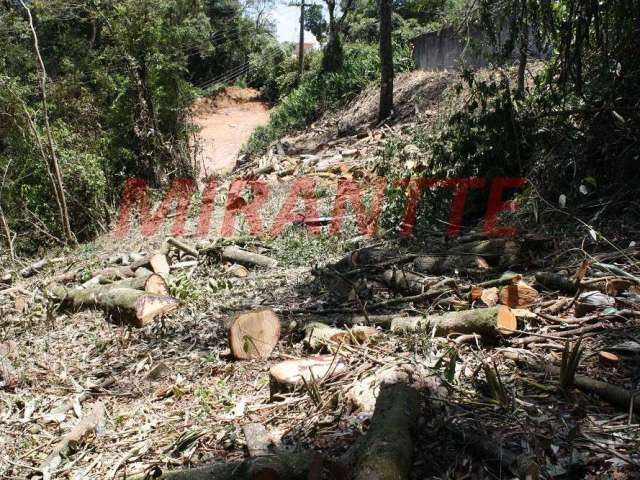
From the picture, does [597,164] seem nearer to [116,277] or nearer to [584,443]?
[584,443]

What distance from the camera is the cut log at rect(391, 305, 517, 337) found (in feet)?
10.3

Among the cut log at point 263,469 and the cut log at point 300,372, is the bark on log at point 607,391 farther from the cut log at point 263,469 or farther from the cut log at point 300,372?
the cut log at point 263,469

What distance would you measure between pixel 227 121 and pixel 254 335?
21.9 metres

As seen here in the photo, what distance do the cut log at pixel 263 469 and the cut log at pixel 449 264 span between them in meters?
2.55

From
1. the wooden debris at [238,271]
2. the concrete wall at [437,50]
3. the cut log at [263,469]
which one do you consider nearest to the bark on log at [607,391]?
the cut log at [263,469]

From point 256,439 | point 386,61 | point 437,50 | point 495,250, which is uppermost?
point 437,50

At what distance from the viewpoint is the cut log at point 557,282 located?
11.4ft

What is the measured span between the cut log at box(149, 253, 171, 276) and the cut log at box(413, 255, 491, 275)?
117 inches

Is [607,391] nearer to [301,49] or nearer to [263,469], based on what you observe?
[263,469]

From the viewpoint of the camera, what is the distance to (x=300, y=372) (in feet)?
10.5

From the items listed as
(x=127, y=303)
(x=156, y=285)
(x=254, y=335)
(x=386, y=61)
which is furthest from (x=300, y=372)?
(x=386, y=61)

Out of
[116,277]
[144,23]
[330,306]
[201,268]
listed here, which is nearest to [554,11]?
[330,306]

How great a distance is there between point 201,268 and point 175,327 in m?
1.65

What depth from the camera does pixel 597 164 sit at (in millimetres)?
4875
